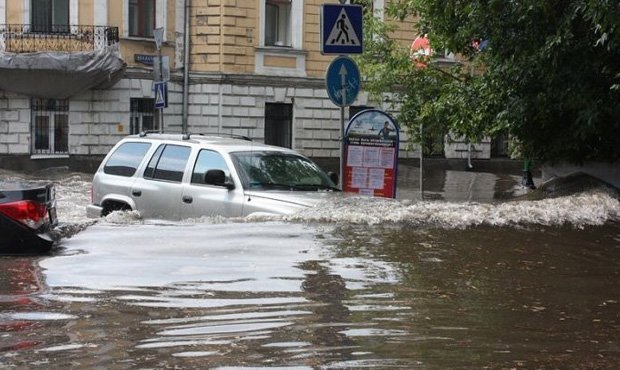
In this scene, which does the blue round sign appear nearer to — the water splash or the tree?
the water splash

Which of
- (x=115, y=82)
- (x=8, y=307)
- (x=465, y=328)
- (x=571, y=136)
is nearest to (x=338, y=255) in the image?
(x=465, y=328)

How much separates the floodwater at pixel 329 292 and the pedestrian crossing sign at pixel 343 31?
2.13 meters

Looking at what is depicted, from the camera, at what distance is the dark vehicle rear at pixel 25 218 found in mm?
6504

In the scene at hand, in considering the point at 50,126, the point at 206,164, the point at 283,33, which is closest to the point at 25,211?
the point at 206,164

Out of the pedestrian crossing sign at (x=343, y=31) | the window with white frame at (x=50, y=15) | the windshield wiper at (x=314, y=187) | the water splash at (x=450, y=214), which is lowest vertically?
the water splash at (x=450, y=214)

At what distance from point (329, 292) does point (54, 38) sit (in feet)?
68.8

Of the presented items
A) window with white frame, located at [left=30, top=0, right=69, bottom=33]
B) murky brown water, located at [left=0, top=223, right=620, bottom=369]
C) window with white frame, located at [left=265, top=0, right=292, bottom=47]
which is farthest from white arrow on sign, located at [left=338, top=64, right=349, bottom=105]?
window with white frame, located at [left=265, top=0, right=292, bottom=47]

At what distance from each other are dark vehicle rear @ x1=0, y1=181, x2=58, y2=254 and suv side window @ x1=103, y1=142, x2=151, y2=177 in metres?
3.59

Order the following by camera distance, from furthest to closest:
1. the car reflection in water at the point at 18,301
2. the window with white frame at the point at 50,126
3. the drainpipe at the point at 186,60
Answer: the drainpipe at the point at 186,60, the window with white frame at the point at 50,126, the car reflection in water at the point at 18,301

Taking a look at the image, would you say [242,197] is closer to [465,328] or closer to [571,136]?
[465,328]

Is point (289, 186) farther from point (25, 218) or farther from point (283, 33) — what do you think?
point (283, 33)

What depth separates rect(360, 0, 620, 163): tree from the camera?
430 inches

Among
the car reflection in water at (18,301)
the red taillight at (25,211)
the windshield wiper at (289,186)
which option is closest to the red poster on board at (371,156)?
the windshield wiper at (289,186)

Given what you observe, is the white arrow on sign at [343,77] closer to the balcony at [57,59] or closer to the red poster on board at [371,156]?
the red poster on board at [371,156]
